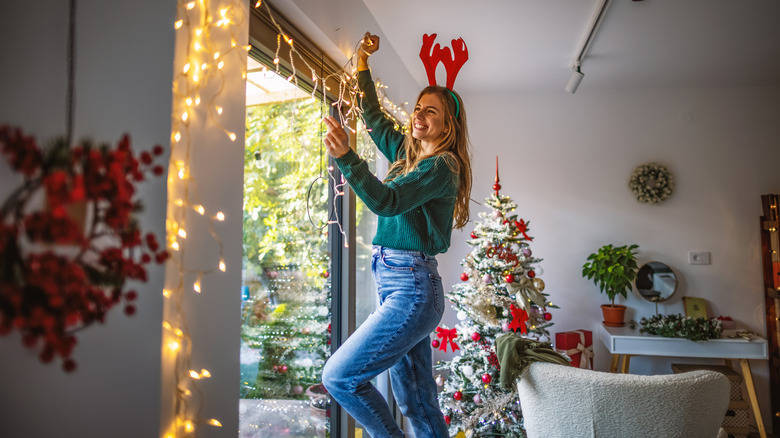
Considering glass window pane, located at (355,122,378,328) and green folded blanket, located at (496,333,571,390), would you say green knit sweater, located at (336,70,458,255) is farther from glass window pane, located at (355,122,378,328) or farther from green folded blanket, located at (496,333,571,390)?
glass window pane, located at (355,122,378,328)

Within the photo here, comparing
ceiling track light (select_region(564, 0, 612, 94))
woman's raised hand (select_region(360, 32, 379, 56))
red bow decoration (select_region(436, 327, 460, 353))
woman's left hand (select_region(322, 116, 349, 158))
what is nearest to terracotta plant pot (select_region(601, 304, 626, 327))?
A: red bow decoration (select_region(436, 327, 460, 353))

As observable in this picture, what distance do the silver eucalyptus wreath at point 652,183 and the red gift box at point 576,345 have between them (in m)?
1.29

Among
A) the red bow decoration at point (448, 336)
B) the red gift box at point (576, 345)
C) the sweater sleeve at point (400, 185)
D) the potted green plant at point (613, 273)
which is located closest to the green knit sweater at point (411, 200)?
the sweater sleeve at point (400, 185)

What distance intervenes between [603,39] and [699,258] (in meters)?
2.16

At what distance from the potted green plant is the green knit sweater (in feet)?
8.79

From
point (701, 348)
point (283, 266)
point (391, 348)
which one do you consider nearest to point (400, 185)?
point (391, 348)

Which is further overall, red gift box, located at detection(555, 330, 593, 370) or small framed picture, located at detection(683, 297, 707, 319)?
small framed picture, located at detection(683, 297, 707, 319)

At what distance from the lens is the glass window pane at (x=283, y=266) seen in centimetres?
164

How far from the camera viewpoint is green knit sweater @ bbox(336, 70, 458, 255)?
3.90ft

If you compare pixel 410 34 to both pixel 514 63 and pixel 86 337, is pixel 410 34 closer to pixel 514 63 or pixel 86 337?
pixel 514 63

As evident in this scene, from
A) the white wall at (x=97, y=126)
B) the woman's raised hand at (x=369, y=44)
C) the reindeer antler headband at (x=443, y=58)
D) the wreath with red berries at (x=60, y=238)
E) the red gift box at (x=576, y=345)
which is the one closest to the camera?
the wreath with red berries at (x=60, y=238)

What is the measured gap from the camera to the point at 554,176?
13.6 ft

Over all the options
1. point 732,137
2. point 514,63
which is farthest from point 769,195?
point 514,63

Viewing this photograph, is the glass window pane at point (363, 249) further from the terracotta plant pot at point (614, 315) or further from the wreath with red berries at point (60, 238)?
the terracotta plant pot at point (614, 315)
